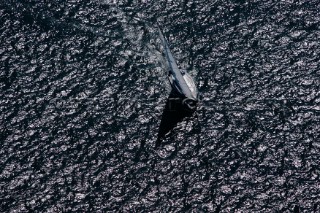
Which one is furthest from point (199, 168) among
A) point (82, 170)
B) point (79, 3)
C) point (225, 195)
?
point (79, 3)

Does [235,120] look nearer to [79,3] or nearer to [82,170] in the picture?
[82,170]

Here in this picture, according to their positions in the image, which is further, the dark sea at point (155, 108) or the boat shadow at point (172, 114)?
the boat shadow at point (172, 114)

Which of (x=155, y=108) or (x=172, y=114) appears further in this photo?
(x=155, y=108)

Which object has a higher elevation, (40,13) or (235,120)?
(40,13)

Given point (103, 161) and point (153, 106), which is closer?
point (103, 161)
